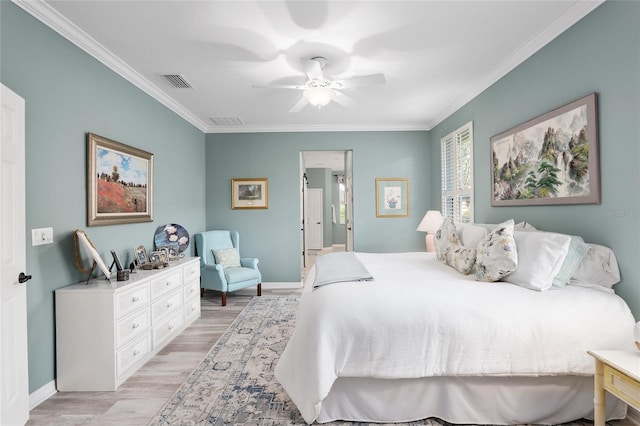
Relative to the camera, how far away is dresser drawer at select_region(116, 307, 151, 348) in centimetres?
234

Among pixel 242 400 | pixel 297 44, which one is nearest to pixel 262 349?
pixel 242 400

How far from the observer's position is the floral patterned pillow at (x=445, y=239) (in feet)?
9.62

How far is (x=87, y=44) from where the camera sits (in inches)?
101

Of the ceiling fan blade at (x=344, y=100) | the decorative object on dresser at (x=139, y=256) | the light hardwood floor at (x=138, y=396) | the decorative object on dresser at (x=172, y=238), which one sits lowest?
the light hardwood floor at (x=138, y=396)

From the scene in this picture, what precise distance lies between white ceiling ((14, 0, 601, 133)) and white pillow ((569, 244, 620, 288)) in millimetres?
1671

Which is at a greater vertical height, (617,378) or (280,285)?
(617,378)

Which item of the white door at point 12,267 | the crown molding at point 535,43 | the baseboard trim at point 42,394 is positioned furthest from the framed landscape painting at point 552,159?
the baseboard trim at point 42,394

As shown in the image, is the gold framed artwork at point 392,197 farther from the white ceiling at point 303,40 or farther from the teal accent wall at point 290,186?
the white ceiling at point 303,40

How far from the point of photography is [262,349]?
116 inches

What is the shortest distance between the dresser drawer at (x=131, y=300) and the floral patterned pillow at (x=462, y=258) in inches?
106

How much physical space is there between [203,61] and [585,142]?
10.6 ft

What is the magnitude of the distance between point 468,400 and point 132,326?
2.50m

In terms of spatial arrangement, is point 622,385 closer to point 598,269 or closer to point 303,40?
point 598,269

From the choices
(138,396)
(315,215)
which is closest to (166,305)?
(138,396)
